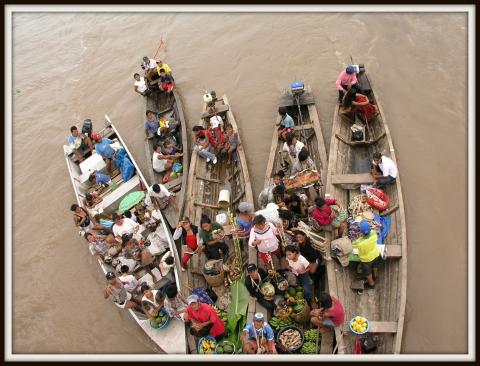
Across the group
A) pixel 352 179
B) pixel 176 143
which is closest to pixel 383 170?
pixel 352 179

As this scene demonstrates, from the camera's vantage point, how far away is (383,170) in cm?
789

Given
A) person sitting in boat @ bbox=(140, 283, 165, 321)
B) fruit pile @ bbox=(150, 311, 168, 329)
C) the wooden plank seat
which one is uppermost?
the wooden plank seat

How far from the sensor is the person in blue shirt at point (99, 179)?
1006cm

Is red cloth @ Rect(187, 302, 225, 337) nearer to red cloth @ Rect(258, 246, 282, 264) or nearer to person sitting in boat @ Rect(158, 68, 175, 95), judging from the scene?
red cloth @ Rect(258, 246, 282, 264)

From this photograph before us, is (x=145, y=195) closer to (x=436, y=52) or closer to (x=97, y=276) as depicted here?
(x=97, y=276)

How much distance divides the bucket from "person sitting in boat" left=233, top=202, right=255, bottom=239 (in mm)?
1376

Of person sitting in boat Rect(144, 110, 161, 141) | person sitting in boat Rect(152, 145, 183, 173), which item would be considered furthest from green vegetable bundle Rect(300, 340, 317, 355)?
person sitting in boat Rect(144, 110, 161, 141)

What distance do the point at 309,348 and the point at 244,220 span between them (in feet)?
7.72

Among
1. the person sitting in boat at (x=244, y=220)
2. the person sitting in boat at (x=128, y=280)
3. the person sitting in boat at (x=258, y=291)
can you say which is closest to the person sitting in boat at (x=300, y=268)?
the person sitting in boat at (x=258, y=291)

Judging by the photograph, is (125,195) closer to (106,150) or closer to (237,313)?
(106,150)

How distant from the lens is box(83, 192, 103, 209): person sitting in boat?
936 cm

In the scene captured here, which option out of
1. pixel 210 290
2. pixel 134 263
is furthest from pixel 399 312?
pixel 134 263

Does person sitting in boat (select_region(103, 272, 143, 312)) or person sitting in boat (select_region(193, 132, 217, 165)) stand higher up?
person sitting in boat (select_region(193, 132, 217, 165))

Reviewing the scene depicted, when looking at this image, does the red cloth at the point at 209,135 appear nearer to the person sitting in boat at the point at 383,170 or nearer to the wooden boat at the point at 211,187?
the wooden boat at the point at 211,187
